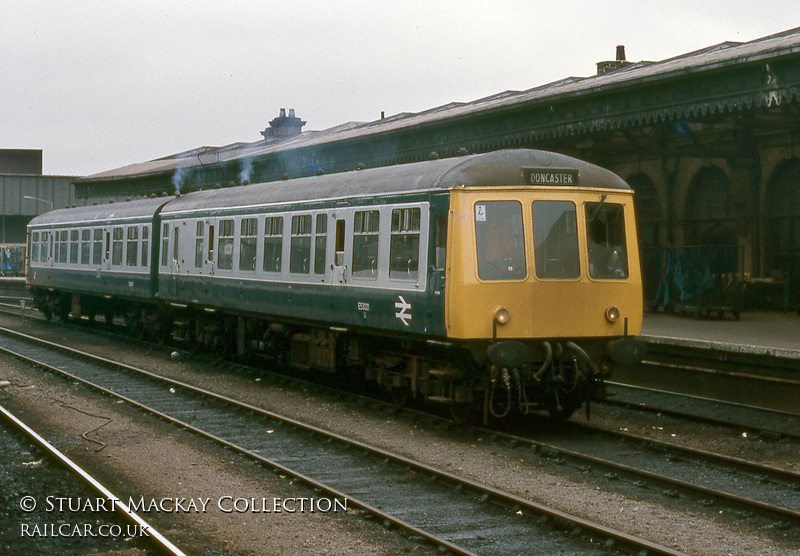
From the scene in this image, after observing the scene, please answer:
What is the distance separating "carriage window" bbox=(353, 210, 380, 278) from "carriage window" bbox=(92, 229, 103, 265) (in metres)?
12.8

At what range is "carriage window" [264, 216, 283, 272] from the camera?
49.5ft

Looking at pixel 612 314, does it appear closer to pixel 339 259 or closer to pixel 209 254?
pixel 339 259

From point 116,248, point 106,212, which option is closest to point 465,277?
point 116,248

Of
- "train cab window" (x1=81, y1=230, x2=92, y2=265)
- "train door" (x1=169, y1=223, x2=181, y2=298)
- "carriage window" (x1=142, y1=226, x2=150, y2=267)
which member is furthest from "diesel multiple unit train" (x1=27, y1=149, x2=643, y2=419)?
"train cab window" (x1=81, y1=230, x2=92, y2=265)

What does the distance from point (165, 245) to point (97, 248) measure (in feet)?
15.9

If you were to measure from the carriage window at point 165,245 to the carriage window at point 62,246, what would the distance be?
24.6 ft

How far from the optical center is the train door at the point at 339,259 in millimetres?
13094

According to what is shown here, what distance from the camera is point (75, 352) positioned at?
65.6 feet

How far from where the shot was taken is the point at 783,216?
22.0 meters

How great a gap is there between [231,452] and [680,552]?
519cm

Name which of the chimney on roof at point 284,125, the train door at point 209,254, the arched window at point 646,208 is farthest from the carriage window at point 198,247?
the chimney on roof at point 284,125

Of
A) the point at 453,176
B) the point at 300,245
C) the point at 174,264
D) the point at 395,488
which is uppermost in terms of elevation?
the point at 453,176

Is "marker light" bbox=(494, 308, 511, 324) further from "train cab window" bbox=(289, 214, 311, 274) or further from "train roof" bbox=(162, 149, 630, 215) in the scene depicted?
"train cab window" bbox=(289, 214, 311, 274)

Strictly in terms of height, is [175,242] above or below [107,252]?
above
